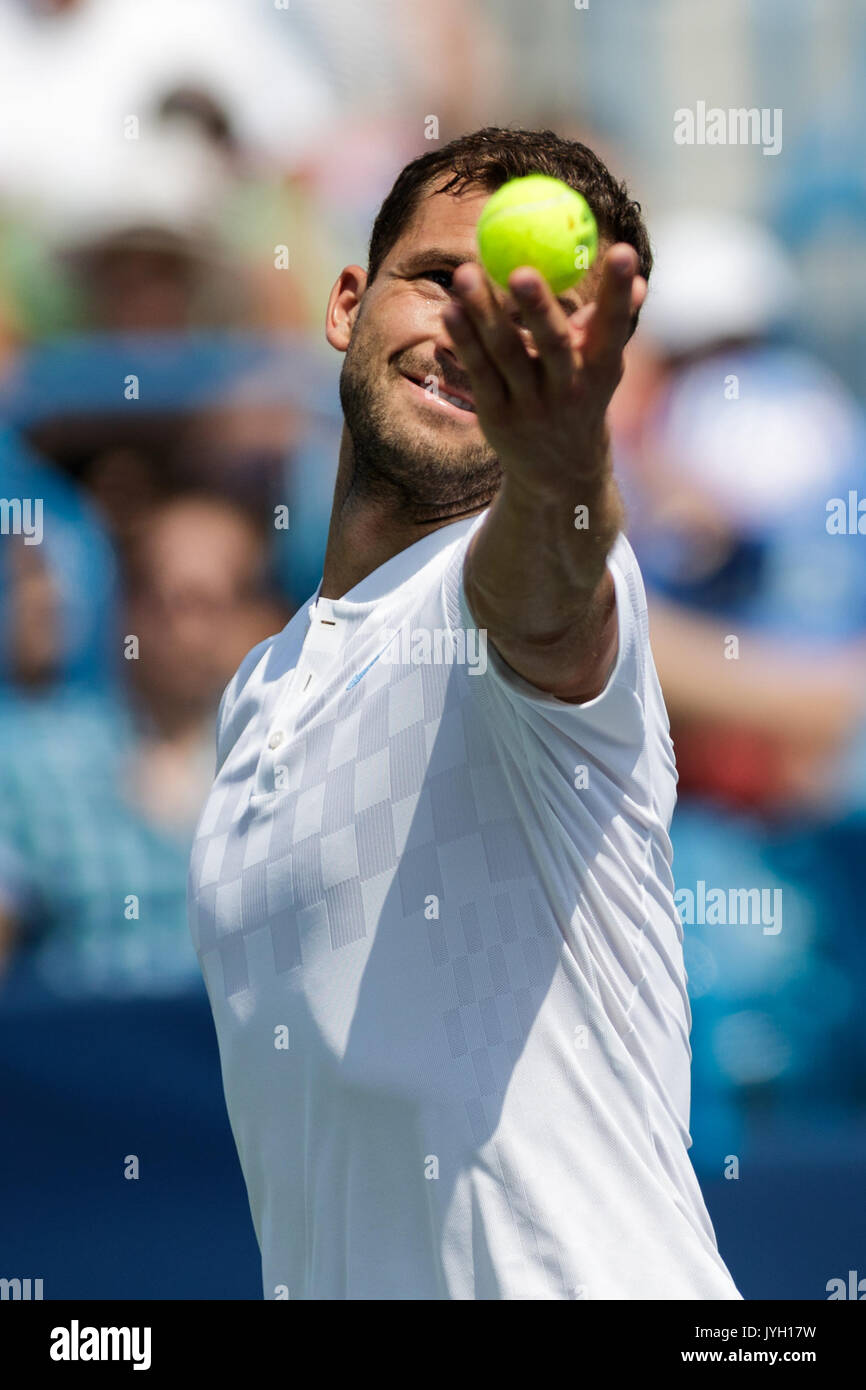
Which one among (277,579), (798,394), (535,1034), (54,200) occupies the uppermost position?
(54,200)

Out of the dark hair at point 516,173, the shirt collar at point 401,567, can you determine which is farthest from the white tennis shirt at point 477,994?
the dark hair at point 516,173

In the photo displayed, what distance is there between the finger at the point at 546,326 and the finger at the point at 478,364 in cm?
4

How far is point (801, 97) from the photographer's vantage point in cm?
596

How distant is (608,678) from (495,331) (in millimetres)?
398

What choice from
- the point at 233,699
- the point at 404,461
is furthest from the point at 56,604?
the point at 404,461

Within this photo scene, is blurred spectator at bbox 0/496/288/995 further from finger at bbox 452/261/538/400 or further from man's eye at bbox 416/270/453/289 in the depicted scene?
finger at bbox 452/261/538/400

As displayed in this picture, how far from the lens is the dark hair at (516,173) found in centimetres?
217

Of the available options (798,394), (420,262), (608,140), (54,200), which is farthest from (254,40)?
(420,262)

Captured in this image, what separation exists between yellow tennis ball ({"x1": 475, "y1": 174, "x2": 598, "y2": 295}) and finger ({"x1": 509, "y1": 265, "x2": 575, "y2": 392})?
0.30 metres

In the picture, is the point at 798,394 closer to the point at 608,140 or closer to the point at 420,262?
the point at 608,140

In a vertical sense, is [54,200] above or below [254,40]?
below

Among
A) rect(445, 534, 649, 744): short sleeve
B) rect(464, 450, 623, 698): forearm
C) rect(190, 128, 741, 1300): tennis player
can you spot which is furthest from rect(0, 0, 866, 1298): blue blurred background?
rect(464, 450, 623, 698): forearm

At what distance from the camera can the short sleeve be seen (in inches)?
61.8
